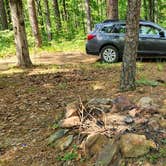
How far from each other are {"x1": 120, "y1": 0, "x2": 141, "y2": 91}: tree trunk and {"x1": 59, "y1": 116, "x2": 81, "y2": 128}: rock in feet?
7.17

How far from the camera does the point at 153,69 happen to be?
1060 cm

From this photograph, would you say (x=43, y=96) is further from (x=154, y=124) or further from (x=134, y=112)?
(x=154, y=124)

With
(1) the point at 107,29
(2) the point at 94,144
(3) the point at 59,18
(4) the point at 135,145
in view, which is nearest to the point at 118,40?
(1) the point at 107,29

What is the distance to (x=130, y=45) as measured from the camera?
6.79 metres

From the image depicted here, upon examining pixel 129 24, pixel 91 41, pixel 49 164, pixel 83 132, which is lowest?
pixel 49 164

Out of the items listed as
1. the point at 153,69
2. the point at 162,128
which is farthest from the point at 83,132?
the point at 153,69

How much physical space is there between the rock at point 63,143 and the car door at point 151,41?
27.1 ft

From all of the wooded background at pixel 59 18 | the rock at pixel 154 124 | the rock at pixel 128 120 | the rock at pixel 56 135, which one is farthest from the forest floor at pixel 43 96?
the wooded background at pixel 59 18

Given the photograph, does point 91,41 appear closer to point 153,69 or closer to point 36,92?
point 153,69

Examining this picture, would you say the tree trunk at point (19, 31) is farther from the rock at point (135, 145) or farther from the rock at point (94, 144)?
the rock at point (135, 145)

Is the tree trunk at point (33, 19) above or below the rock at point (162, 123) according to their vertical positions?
above

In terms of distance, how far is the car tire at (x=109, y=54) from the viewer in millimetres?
12570

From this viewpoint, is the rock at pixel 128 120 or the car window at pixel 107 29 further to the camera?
the car window at pixel 107 29

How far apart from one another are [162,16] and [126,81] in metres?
32.4
